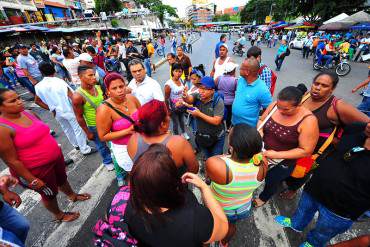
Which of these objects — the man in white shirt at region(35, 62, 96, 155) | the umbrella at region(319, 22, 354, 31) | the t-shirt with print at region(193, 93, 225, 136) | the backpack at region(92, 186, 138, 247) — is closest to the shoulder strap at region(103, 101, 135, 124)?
the t-shirt with print at region(193, 93, 225, 136)

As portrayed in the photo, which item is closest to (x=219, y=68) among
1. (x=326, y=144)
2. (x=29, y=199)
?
(x=326, y=144)

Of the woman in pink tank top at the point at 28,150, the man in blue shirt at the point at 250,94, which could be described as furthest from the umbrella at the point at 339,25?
the woman in pink tank top at the point at 28,150

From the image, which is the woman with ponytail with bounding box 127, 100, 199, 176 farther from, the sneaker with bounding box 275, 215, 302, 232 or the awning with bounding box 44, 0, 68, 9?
the awning with bounding box 44, 0, 68, 9

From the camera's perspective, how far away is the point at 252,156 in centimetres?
151

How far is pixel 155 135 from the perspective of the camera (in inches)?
63.5

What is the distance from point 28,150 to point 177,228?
2072 mm

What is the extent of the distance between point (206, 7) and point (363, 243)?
202461 mm

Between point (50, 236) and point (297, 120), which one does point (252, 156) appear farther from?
point (50, 236)

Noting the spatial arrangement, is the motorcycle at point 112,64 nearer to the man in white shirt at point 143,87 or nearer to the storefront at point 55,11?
the man in white shirt at point 143,87

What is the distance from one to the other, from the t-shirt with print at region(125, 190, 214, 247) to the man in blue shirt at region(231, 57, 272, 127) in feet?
7.12

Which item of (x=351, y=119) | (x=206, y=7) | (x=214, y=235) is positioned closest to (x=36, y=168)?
(x=214, y=235)

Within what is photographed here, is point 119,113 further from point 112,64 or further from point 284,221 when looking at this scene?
point 112,64

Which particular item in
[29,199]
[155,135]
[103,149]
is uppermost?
[155,135]

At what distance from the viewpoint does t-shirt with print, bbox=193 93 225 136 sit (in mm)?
2635
